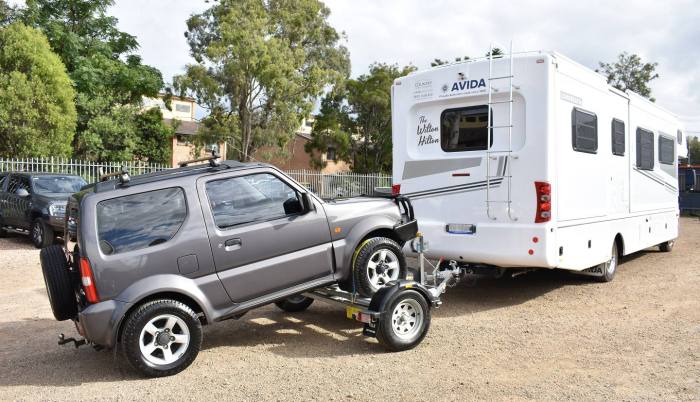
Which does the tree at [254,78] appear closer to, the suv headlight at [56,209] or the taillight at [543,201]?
the suv headlight at [56,209]

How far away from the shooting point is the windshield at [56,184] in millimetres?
13312

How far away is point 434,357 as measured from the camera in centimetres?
547

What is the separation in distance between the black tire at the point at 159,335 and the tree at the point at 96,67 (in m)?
21.2

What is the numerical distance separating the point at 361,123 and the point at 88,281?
2788 cm

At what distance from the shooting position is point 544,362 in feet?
17.4

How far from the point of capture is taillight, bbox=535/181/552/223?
22.5 feet

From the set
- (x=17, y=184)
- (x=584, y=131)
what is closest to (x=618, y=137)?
(x=584, y=131)

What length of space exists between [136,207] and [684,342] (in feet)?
18.3

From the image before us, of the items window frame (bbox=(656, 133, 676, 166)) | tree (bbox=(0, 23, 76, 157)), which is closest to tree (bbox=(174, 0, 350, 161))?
tree (bbox=(0, 23, 76, 157))

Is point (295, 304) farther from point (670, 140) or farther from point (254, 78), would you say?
point (254, 78)

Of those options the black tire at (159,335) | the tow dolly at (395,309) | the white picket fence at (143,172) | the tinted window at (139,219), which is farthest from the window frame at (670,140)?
the black tire at (159,335)

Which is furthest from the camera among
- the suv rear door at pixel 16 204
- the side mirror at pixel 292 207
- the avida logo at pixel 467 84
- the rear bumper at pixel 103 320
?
the suv rear door at pixel 16 204

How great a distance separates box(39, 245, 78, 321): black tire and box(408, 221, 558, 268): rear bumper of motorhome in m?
4.51

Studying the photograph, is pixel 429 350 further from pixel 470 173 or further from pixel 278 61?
pixel 278 61
